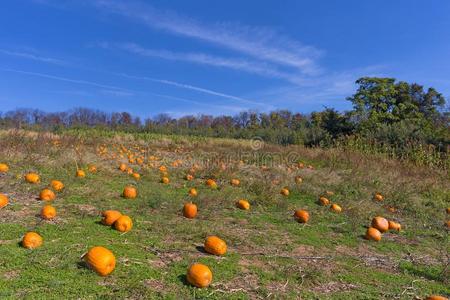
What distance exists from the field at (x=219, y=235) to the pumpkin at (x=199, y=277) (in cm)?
6

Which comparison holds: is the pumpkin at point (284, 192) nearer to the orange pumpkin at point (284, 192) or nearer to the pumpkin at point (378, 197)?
the orange pumpkin at point (284, 192)

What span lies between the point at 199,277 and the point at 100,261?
862mm

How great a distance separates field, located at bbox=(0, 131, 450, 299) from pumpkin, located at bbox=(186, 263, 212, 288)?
6 centimetres

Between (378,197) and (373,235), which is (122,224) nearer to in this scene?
(373,235)

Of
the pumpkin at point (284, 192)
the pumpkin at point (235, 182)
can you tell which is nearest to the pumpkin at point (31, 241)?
the pumpkin at point (235, 182)

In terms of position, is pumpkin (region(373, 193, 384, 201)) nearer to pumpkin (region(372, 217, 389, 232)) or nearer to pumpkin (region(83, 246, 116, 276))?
pumpkin (region(372, 217, 389, 232))

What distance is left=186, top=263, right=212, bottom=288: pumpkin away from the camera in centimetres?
318

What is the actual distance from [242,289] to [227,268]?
1.51 feet

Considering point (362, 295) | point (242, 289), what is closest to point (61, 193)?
point (242, 289)

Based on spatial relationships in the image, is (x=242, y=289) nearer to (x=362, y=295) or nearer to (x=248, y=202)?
(x=362, y=295)

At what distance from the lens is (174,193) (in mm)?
7230

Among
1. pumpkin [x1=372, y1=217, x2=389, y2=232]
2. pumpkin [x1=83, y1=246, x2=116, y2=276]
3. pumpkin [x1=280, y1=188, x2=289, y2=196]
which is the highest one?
pumpkin [x1=280, y1=188, x2=289, y2=196]

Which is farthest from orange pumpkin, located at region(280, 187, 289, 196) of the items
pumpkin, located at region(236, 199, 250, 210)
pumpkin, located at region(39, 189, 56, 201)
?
pumpkin, located at region(39, 189, 56, 201)

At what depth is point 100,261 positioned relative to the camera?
3.15m
